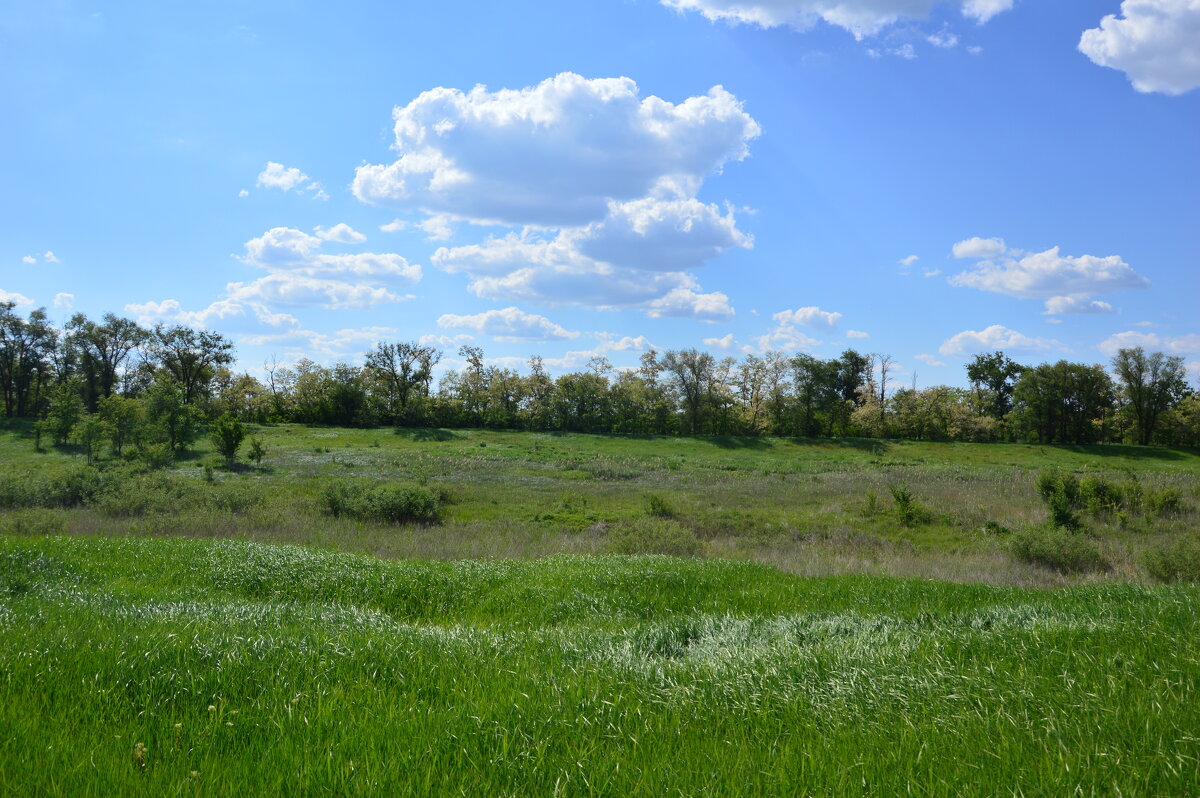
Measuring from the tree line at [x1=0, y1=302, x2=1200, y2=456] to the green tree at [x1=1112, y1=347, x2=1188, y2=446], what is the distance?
0.15 meters

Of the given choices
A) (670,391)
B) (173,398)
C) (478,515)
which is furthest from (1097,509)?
(670,391)

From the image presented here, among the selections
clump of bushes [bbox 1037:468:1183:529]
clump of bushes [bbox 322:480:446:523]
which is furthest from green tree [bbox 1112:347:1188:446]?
clump of bushes [bbox 322:480:446:523]

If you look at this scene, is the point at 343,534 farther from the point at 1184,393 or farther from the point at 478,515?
the point at 1184,393

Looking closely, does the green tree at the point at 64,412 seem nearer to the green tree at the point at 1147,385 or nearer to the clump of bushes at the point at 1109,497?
the clump of bushes at the point at 1109,497

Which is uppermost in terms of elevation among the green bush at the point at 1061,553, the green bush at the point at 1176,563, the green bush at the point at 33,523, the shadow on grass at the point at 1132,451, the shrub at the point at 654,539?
the shadow on grass at the point at 1132,451

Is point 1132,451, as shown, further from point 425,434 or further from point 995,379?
point 425,434

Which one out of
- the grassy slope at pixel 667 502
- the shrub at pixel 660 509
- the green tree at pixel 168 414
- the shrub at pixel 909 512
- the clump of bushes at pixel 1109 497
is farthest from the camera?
the green tree at pixel 168 414

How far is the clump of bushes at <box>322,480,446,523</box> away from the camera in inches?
914

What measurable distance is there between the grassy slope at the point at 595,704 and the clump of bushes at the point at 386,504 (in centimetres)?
1636

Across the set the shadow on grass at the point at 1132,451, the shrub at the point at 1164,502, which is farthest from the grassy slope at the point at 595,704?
the shadow on grass at the point at 1132,451

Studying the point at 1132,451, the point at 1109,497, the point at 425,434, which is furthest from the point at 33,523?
the point at 1132,451

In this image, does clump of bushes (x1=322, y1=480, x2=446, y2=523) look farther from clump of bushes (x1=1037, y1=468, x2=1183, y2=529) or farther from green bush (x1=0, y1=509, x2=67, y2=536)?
clump of bushes (x1=1037, y1=468, x2=1183, y2=529)

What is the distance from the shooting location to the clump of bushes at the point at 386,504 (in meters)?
23.2

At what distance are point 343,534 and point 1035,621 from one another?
59.3 ft
